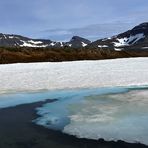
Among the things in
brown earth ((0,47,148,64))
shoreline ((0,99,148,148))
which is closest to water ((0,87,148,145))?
shoreline ((0,99,148,148))

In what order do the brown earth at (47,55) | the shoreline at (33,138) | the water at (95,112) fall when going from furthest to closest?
the brown earth at (47,55), the water at (95,112), the shoreline at (33,138)

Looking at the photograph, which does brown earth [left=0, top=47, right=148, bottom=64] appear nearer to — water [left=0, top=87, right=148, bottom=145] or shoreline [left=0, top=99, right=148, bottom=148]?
water [left=0, top=87, right=148, bottom=145]

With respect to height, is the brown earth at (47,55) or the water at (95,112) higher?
the brown earth at (47,55)

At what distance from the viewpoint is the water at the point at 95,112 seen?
10706 millimetres

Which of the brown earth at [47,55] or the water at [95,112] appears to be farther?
the brown earth at [47,55]

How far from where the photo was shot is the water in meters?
10.7

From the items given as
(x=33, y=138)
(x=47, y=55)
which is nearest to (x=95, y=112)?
(x=33, y=138)

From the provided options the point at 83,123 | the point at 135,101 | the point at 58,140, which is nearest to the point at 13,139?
the point at 58,140

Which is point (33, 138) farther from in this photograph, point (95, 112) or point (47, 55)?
point (47, 55)

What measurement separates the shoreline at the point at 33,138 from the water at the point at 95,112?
1.15 feet

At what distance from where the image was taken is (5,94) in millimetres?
19234

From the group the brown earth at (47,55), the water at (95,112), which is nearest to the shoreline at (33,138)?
the water at (95,112)

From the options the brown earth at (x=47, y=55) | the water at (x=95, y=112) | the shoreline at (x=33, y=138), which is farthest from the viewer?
the brown earth at (x=47, y=55)

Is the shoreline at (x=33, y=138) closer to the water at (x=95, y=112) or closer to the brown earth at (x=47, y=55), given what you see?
the water at (x=95, y=112)
